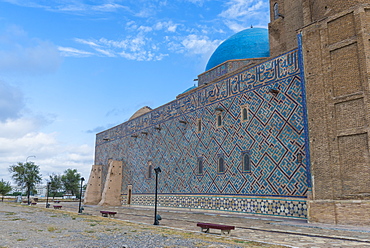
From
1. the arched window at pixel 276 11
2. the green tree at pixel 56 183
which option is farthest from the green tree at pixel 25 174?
the arched window at pixel 276 11

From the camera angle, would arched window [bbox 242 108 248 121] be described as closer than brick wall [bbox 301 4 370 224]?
No

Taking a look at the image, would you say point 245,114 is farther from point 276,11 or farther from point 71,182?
point 71,182

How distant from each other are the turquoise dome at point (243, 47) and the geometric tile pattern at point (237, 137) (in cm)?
312

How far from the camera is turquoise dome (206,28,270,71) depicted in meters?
18.0

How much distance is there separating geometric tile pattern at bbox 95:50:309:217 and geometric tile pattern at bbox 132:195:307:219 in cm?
24

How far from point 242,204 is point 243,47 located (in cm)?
923

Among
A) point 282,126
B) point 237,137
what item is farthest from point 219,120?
point 282,126

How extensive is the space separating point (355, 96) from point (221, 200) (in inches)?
284

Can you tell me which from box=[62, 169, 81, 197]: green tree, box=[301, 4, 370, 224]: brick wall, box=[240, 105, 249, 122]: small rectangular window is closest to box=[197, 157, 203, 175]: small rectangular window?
box=[240, 105, 249, 122]: small rectangular window

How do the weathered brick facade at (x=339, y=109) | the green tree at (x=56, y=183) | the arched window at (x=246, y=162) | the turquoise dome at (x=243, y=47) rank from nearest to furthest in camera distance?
the weathered brick facade at (x=339, y=109) → the arched window at (x=246, y=162) → the turquoise dome at (x=243, y=47) → the green tree at (x=56, y=183)

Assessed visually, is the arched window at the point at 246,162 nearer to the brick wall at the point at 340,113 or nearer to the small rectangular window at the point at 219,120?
the small rectangular window at the point at 219,120

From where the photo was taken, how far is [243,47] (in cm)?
1833

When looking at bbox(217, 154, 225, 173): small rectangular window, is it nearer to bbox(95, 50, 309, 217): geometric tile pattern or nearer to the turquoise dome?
bbox(95, 50, 309, 217): geometric tile pattern

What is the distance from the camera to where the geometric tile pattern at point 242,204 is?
36.6ft
